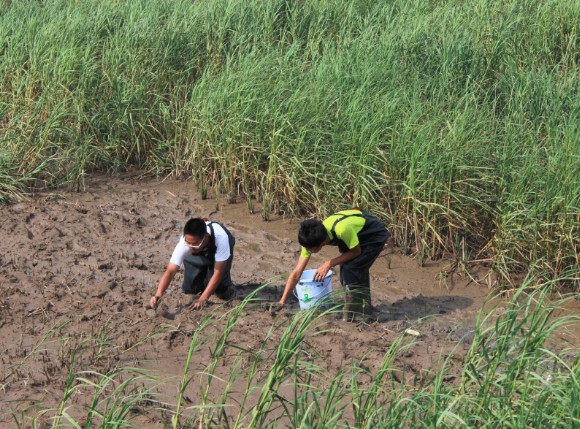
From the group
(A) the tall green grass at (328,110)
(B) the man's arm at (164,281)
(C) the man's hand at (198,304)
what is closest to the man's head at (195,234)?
(B) the man's arm at (164,281)

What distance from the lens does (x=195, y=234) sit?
5.61 meters

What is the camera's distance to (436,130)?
7203mm

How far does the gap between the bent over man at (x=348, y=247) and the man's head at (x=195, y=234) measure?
575 mm

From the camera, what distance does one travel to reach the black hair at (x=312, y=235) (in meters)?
5.59

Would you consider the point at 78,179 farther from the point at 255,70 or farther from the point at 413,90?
the point at 413,90

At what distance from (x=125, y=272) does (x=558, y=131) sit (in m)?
3.39

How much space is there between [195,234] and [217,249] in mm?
265

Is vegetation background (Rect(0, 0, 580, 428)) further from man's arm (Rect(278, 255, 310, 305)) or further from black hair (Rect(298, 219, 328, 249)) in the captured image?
black hair (Rect(298, 219, 328, 249))

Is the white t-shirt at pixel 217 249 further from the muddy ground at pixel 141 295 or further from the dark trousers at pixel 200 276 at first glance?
the muddy ground at pixel 141 295

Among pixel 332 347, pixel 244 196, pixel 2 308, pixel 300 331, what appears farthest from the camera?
pixel 244 196

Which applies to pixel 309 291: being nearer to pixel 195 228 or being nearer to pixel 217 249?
pixel 217 249

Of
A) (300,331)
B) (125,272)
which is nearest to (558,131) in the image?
(125,272)

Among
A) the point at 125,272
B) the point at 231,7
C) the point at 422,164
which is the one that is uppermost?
the point at 231,7

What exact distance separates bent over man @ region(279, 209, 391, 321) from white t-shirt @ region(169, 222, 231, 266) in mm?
430
